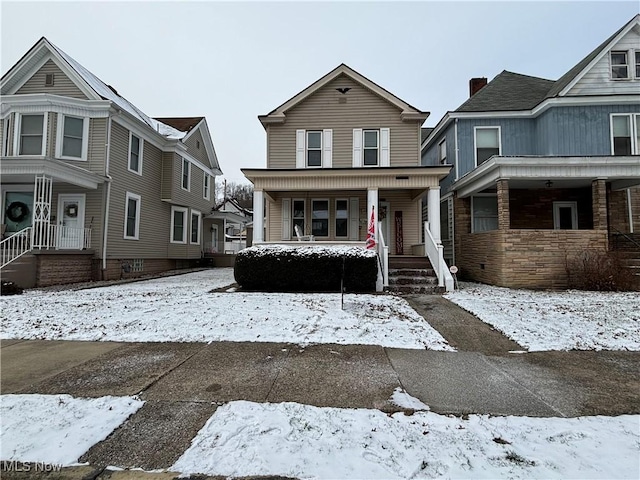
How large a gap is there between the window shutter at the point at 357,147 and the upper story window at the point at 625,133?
30.6 feet

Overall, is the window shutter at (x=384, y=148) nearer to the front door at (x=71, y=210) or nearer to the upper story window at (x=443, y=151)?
the upper story window at (x=443, y=151)

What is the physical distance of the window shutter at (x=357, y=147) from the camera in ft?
43.7

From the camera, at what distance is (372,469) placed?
2117 millimetres

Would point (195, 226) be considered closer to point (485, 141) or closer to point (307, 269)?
point (307, 269)

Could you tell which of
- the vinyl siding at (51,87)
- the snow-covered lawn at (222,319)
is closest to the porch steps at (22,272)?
the snow-covered lawn at (222,319)

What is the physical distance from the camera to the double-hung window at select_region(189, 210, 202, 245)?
19062 millimetres

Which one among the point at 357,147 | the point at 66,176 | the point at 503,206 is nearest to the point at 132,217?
the point at 66,176

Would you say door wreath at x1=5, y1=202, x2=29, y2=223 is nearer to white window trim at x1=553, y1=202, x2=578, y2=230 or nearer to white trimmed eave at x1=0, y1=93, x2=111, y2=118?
white trimmed eave at x1=0, y1=93, x2=111, y2=118

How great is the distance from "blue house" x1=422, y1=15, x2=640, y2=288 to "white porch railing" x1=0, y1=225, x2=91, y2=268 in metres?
14.0

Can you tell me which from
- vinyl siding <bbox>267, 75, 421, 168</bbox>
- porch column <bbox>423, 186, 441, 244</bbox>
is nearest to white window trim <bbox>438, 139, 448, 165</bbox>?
vinyl siding <bbox>267, 75, 421, 168</bbox>

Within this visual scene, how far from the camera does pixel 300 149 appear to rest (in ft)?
44.3

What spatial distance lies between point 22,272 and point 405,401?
11818mm

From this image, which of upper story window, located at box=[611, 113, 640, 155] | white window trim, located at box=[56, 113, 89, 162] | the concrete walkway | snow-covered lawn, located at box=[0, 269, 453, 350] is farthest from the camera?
upper story window, located at box=[611, 113, 640, 155]

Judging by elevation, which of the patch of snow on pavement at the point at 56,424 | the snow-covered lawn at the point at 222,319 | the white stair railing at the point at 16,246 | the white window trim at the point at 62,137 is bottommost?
the patch of snow on pavement at the point at 56,424
